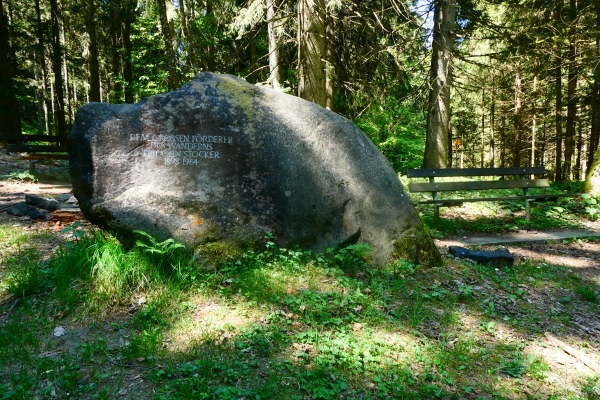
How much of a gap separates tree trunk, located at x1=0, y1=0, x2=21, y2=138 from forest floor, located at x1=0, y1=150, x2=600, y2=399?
1165 cm

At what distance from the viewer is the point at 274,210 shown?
4504mm

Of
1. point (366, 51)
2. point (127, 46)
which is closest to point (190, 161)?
point (366, 51)

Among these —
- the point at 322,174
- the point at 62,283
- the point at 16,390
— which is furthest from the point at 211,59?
the point at 16,390

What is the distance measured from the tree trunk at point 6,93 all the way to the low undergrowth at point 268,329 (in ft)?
39.7

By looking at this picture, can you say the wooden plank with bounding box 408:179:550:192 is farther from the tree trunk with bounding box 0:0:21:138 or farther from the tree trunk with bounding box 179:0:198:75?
the tree trunk with bounding box 0:0:21:138

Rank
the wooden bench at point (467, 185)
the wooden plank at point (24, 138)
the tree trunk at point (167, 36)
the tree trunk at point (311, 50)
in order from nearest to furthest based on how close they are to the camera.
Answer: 1. the wooden bench at point (467, 185)
2. the tree trunk at point (311, 50)
3. the tree trunk at point (167, 36)
4. the wooden plank at point (24, 138)

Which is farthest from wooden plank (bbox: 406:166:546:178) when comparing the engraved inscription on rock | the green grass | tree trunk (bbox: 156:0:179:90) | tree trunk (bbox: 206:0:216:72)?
tree trunk (bbox: 206:0:216:72)

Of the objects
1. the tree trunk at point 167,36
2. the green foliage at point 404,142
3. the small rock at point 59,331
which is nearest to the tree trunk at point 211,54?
the tree trunk at point 167,36

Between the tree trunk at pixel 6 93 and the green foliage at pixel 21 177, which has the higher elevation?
the tree trunk at pixel 6 93

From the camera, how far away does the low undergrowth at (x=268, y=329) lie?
9.46 ft

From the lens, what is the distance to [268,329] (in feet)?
11.3

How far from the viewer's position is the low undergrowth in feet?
9.46

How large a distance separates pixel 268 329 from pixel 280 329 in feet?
0.37

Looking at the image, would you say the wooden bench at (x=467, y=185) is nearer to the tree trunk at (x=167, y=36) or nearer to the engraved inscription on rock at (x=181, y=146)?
the engraved inscription on rock at (x=181, y=146)
